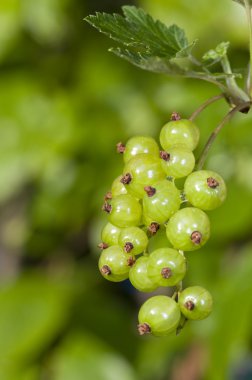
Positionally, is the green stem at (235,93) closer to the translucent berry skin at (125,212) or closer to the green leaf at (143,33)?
the green leaf at (143,33)

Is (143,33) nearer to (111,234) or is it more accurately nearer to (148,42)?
(148,42)

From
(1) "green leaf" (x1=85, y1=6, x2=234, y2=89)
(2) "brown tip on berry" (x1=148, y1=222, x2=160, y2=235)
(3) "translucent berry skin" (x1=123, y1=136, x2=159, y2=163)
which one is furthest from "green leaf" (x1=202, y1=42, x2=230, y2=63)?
(2) "brown tip on berry" (x1=148, y1=222, x2=160, y2=235)

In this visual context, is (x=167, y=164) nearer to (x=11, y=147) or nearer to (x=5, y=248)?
(x=11, y=147)

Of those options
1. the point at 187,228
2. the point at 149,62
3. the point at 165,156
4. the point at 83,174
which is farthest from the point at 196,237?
the point at 83,174

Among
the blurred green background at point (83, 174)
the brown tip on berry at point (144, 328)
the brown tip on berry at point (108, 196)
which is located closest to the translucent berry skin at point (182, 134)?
the brown tip on berry at point (108, 196)

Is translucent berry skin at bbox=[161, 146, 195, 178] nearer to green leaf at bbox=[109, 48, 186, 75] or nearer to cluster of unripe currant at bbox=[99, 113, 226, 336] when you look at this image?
cluster of unripe currant at bbox=[99, 113, 226, 336]

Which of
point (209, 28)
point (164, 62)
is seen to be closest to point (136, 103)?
point (209, 28)
